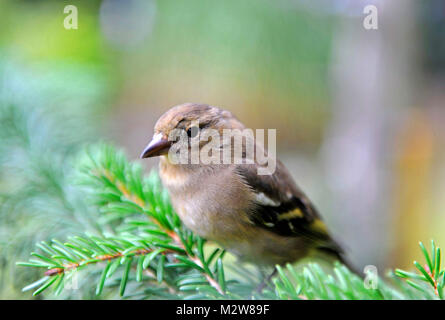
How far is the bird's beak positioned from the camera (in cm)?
161

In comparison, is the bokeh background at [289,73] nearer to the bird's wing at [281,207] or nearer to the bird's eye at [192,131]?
the bird's eye at [192,131]

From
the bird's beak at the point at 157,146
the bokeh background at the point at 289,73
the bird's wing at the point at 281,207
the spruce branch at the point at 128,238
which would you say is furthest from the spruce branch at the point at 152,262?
the bokeh background at the point at 289,73

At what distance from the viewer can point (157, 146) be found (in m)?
1.64

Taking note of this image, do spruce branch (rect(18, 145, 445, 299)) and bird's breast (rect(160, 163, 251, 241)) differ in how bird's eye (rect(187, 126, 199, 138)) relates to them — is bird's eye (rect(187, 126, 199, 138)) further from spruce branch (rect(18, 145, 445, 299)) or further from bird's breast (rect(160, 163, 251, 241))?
spruce branch (rect(18, 145, 445, 299))

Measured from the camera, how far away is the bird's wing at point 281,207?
1.78 meters

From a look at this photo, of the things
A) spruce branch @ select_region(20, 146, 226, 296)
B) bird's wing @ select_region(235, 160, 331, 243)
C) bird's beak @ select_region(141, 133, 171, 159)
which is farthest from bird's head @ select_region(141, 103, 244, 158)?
bird's wing @ select_region(235, 160, 331, 243)

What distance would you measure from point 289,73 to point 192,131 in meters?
2.28

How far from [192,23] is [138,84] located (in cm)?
164

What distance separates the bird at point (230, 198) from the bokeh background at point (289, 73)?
68 cm

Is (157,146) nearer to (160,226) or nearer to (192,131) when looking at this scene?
(192,131)

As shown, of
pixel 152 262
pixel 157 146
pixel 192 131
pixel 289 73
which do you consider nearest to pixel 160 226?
pixel 152 262

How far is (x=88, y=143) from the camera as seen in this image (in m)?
2.09

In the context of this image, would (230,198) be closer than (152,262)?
No
